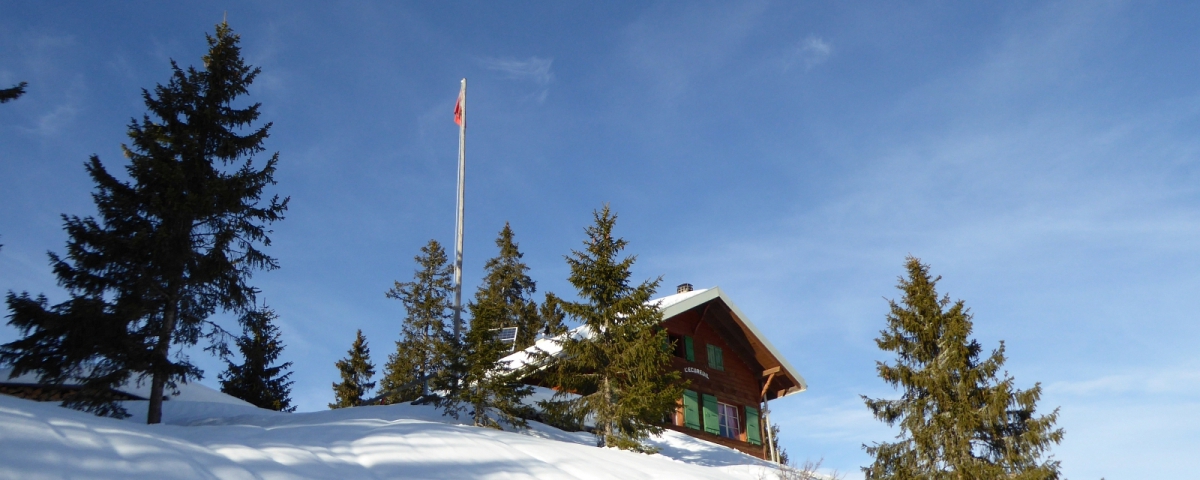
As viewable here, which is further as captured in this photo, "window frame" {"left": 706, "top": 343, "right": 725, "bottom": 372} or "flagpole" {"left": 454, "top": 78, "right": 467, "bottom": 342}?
"window frame" {"left": 706, "top": 343, "right": 725, "bottom": 372}

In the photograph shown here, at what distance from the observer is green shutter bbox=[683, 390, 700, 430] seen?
83.6 feet

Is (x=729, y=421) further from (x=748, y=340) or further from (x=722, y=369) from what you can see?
(x=748, y=340)

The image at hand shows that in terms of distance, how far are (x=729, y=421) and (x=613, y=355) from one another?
1135 cm

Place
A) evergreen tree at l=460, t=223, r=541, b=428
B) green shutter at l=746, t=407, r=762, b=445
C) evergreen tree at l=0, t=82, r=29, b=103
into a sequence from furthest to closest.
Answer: green shutter at l=746, t=407, r=762, b=445
evergreen tree at l=460, t=223, r=541, b=428
evergreen tree at l=0, t=82, r=29, b=103

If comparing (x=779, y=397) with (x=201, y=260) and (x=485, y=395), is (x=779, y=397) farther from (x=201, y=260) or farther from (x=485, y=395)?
(x=201, y=260)

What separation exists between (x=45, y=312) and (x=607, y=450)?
10999 mm

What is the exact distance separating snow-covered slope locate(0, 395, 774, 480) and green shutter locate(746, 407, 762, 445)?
10088mm

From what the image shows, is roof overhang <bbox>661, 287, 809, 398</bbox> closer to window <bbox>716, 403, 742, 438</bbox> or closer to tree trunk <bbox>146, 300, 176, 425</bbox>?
window <bbox>716, 403, 742, 438</bbox>

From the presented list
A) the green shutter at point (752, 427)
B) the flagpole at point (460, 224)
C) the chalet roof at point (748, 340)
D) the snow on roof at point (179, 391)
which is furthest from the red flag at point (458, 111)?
the green shutter at point (752, 427)


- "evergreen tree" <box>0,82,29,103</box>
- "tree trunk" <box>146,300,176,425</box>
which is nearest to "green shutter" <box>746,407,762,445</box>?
"tree trunk" <box>146,300,176,425</box>

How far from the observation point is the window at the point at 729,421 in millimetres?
27672

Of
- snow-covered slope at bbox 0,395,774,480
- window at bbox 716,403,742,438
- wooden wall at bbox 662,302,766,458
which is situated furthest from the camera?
window at bbox 716,403,742,438

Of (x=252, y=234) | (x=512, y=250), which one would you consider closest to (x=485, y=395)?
(x=252, y=234)

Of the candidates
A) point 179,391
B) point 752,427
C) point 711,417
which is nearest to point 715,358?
point 711,417
